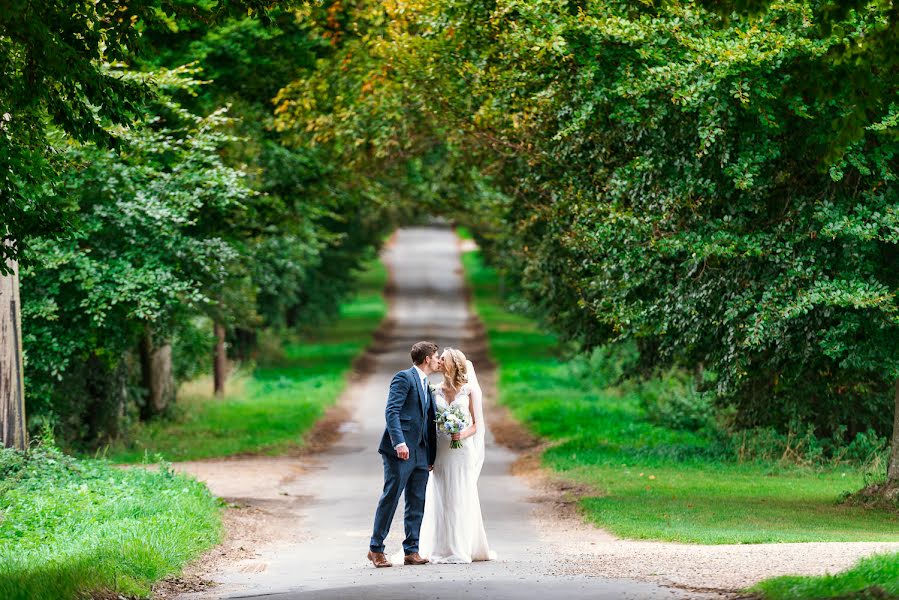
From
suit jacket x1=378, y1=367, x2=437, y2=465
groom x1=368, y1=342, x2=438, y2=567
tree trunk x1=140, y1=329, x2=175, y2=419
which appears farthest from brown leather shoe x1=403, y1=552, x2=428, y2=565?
tree trunk x1=140, y1=329, x2=175, y2=419

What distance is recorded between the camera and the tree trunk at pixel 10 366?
50.1 feet

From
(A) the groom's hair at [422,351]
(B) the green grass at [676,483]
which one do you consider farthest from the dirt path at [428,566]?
(A) the groom's hair at [422,351]

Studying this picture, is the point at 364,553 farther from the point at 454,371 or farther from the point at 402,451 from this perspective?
the point at 454,371

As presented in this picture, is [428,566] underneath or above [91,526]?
underneath

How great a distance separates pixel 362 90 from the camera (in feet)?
71.2

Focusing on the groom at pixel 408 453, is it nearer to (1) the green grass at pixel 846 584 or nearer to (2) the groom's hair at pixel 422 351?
(2) the groom's hair at pixel 422 351

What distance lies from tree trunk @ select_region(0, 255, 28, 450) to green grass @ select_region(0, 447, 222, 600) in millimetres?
402

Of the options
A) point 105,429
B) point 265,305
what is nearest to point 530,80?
point 105,429

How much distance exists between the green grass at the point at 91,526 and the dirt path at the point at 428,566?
0.32 m

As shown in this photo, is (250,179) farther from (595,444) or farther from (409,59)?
(595,444)

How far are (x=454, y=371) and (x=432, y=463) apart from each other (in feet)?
2.93

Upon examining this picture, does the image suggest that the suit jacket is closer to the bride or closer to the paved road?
the bride

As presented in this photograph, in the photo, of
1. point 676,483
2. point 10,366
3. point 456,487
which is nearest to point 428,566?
point 456,487

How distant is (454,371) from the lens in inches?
465
